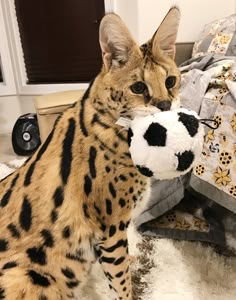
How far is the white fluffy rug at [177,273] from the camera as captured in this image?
50.1 inches

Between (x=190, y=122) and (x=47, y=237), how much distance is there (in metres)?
0.50

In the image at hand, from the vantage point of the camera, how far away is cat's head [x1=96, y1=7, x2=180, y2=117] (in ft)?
2.94

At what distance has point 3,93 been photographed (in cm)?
300

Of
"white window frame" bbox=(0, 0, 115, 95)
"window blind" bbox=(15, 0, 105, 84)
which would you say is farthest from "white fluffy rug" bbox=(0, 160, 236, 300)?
"white window frame" bbox=(0, 0, 115, 95)

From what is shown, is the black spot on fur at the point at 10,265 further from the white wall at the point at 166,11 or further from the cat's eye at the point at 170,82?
the white wall at the point at 166,11

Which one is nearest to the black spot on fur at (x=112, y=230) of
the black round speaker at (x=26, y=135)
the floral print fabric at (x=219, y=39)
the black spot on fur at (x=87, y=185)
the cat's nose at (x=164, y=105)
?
the black spot on fur at (x=87, y=185)

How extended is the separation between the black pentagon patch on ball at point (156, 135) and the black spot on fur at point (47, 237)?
40 centimetres

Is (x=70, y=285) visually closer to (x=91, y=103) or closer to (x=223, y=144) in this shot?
(x=91, y=103)

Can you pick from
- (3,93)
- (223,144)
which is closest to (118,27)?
(223,144)

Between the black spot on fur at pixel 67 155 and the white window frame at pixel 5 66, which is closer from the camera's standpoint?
the black spot on fur at pixel 67 155

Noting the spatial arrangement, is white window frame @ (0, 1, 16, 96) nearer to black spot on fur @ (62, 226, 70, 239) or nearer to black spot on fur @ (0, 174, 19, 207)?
black spot on fur @ (0, 174, 19, 207)

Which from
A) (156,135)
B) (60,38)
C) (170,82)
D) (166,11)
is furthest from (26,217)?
(60,38)

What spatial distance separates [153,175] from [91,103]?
0.31m

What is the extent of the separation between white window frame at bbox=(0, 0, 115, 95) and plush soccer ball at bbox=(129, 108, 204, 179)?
2.13 meters
